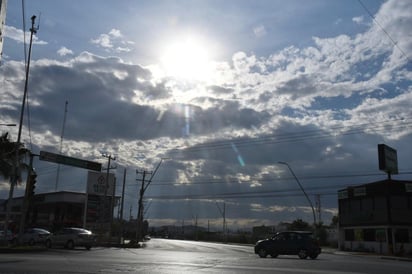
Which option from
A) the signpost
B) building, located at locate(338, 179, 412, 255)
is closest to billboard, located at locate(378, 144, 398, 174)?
the signpost

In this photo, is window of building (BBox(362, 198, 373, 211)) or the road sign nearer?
the road sign

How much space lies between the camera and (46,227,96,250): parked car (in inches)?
1283

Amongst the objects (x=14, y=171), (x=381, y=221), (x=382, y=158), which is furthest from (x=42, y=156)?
(x=382, y=158)

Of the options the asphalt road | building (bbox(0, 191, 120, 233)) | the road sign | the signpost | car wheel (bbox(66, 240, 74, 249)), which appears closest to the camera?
the asphalt road

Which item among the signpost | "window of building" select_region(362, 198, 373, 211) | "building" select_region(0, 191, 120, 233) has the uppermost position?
the signpost

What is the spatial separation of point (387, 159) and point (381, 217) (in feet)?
30.8

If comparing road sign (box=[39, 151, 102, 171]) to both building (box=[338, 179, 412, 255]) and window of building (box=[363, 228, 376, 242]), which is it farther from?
window of building (box=[363, 228, 376, 242])

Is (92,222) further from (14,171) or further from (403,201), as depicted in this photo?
(403,201)

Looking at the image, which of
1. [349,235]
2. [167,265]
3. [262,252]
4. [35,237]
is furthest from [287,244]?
[349,235]

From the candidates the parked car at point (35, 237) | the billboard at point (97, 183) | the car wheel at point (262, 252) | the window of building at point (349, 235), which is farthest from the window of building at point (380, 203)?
the parked car at point (35, 237)

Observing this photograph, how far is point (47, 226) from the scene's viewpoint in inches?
2554

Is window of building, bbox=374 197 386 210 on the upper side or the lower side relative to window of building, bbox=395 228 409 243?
upper

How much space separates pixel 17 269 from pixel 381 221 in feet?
133

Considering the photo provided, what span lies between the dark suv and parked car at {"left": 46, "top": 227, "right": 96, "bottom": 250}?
12.3 metres
